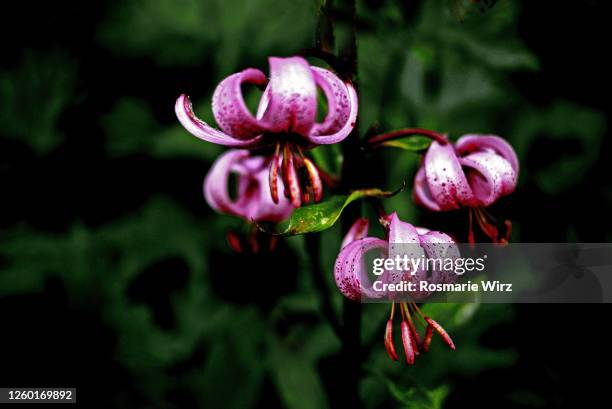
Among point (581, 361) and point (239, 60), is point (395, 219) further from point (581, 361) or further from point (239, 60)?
point (239, 60)

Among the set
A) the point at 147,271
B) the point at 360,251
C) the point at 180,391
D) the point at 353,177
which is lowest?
the point at 180,391

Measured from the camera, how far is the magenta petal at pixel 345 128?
0.85 metres

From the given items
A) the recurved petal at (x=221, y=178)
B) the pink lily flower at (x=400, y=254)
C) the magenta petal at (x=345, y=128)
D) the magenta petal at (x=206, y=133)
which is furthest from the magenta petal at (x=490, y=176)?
the recurved petal at (x=221, y=178)

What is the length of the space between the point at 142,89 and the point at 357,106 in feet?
5.93

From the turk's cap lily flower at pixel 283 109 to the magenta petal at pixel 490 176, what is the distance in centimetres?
27

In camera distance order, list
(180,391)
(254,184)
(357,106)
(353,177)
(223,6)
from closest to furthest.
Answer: (357,106)
(353,177)
(254,184)
(180,391)
(223,6)

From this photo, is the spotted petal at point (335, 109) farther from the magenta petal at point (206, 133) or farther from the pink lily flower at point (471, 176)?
the pink lily flower at point (471, 176)

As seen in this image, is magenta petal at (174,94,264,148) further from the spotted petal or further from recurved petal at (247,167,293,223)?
recurved petal at (247,167,293,223)

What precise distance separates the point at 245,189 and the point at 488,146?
519mm

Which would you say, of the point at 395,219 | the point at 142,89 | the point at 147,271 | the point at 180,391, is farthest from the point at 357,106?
the point at 142,89

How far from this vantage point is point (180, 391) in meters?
1.67

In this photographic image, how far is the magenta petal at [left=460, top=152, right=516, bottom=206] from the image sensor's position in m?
0.98

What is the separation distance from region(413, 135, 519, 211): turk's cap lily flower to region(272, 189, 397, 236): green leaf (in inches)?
4.0

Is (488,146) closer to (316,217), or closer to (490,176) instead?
(490,176)
